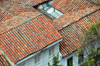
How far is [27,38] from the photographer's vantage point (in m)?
26.8

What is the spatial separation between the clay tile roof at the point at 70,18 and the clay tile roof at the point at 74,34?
52 centimetres

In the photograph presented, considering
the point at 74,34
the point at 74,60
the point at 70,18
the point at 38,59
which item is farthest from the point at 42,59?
the point at 70,18

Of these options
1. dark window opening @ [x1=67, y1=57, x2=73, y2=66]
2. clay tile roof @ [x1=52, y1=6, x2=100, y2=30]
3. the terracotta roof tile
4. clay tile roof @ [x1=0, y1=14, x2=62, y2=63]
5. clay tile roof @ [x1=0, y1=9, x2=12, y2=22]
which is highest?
clay tile roof @ [x1=0, y1=9, x2=12, y2=22]

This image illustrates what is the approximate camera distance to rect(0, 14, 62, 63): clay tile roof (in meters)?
25.4

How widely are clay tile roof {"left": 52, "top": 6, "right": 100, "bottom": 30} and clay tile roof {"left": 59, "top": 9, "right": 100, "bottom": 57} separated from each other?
1.71ft

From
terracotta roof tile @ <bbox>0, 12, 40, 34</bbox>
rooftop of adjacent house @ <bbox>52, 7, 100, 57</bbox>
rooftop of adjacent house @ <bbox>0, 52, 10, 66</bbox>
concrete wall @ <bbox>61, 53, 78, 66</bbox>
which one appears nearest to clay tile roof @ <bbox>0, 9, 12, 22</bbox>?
terracotta roof tile @ <bbox>0, 12, 40, 34</bbox>

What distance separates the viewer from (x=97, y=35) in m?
26.0

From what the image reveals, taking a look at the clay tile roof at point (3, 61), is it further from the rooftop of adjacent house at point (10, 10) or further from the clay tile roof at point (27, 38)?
the rooftop of adjacent house at point (10, 10)

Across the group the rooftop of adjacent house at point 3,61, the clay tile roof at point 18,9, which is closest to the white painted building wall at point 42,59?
the rooftop of adjacent house at point 3,61

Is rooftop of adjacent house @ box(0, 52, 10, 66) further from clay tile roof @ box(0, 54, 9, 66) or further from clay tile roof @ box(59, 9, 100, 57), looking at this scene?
clay tile roof @ box(59, 9, 100, 57)

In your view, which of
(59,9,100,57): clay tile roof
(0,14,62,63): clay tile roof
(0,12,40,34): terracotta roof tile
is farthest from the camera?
(59,9,100,57): clay tile roof

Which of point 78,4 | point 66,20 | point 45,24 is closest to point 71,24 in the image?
point 66,20

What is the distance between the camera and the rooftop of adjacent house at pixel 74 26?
29594 millimetres

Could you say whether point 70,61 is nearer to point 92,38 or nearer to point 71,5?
point 92,38
